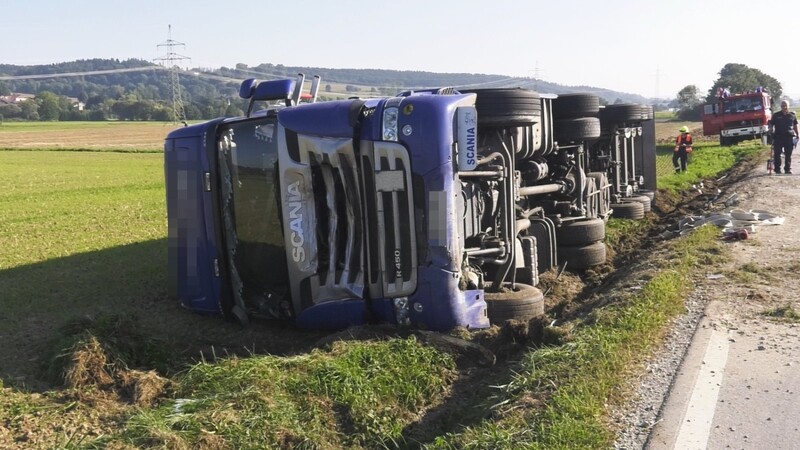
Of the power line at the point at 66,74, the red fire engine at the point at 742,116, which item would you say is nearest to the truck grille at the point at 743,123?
the red fire engine at the point at 742,116

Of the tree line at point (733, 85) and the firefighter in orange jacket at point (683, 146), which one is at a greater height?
the tree line at point (733, 85)

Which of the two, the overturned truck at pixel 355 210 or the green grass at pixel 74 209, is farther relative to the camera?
the green grass at pixel 74 209

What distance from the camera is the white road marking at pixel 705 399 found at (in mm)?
3525

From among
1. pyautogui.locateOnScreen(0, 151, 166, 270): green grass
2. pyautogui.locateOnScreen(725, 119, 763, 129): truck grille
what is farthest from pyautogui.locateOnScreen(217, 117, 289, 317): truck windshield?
pyautogui.locateOnScreen(725, 119, 763, 129): truck grille

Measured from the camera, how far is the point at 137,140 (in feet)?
166

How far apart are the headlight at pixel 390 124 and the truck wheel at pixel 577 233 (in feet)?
11.5

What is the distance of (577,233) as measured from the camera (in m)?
8.12

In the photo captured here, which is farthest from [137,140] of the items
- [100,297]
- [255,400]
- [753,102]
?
[255,400]

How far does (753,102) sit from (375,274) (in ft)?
98.3

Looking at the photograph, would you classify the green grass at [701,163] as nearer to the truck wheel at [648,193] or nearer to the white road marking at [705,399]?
the truck wheel at [648,193]

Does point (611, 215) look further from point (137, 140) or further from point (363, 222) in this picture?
point (137, 140)

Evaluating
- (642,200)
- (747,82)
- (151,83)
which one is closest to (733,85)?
(747,82)

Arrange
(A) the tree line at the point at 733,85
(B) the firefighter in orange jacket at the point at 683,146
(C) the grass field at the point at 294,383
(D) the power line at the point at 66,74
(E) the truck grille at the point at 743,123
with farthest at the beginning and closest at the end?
(D) the power line at the point at 66,74
(A) the tree line at the point at 733,85
(E) the truck grille at the point at 743,123
(B) the firefighter in orange jacket at the point at 683,146
(C) the grass field at the point at 294,383

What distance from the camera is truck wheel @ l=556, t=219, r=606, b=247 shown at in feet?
26.6
